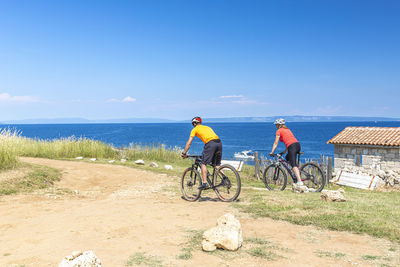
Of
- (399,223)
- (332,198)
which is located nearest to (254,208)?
(332,198)

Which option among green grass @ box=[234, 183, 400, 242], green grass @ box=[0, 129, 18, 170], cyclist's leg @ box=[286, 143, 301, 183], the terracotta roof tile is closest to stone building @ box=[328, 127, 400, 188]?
the terracotta roof tile

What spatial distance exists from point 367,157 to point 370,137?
1478 millimetres

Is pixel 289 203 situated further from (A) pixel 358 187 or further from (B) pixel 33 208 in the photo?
(A) pixel 358 187

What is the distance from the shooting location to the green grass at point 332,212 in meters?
5.89

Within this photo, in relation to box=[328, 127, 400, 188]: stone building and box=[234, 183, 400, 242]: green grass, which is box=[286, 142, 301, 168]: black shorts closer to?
box=[234, 183, 400, 242]: green grass

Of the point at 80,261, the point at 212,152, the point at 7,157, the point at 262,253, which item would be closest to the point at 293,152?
the point at 212,152

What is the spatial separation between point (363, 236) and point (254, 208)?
2352 millimetres

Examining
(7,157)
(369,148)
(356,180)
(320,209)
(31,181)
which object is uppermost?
(369,148)

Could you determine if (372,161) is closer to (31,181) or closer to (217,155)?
(217,155)

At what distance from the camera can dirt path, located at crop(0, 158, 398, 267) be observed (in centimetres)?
463

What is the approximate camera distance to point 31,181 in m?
10.9

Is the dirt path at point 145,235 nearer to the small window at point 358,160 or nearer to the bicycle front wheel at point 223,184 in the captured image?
the bicycle front wheel at point 223,184

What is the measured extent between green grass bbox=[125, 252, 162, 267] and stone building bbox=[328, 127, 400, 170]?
2097cm

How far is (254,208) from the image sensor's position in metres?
7.31
